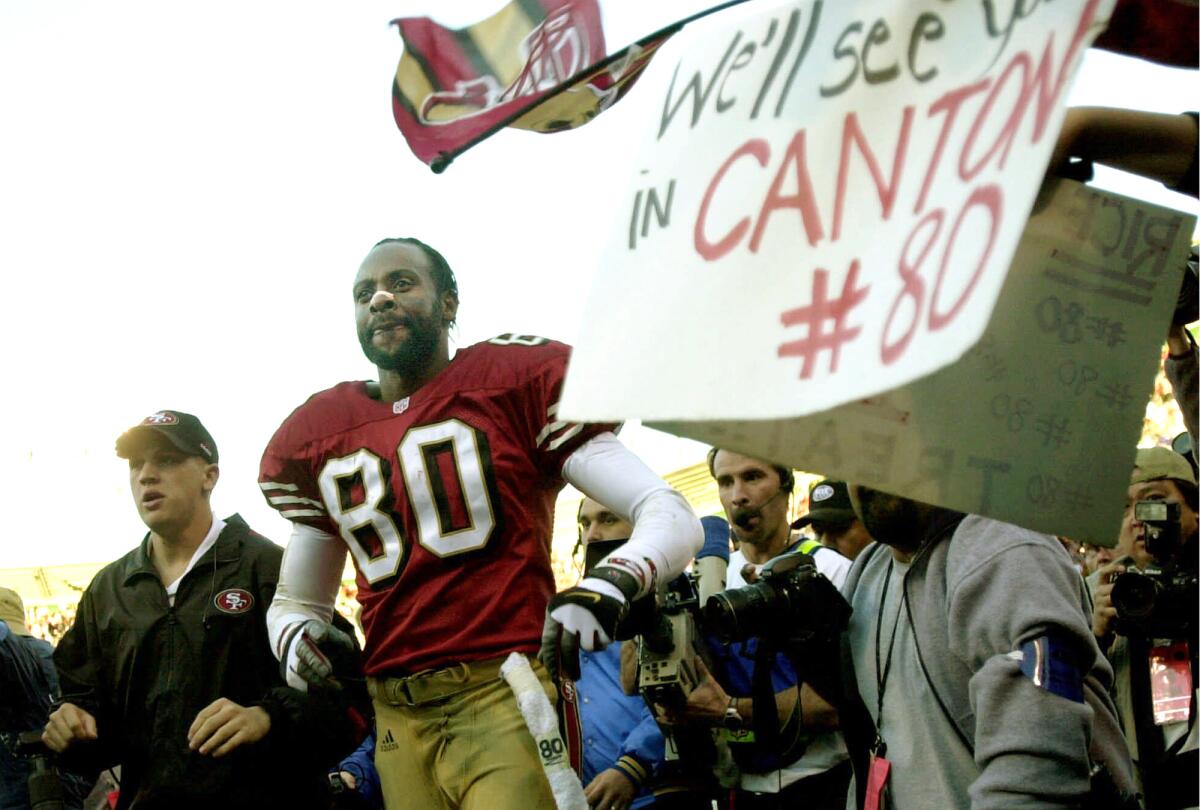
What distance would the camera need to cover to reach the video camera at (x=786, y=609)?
2.97 meters

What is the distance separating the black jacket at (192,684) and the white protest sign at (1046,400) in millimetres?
2199

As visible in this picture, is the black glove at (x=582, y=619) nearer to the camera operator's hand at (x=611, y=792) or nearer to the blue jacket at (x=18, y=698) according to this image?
the camera operator's hand at (x=611, y=792)

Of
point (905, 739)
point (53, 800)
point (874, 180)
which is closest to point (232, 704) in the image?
point (53, 800)


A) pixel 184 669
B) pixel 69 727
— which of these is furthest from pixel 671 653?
pixel 69 727

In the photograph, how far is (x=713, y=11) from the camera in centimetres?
192

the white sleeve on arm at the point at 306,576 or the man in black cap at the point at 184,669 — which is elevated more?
the white sleeve on arm at the point at 306,576

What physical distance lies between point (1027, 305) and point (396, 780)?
2.02 metres

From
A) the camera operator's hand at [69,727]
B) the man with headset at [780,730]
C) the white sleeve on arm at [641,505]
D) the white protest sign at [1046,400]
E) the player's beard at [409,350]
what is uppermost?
the white protest sign at [1046,400]

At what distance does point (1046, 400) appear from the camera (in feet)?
6.61

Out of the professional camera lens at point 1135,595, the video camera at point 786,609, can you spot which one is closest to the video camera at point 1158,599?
the professional camera lens at point 1135,595

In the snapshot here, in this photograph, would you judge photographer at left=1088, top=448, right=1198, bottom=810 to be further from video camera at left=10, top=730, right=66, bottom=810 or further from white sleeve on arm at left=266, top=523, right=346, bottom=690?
video camera at left=10, top=730, right=66, bottom=810

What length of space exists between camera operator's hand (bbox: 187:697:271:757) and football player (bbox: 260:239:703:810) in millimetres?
232

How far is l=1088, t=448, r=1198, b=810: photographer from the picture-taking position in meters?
3.82

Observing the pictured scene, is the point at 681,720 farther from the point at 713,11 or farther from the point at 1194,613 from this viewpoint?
the point at 713,11
